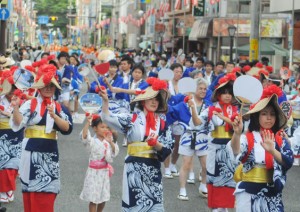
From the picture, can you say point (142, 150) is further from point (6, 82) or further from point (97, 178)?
point (6, 82)

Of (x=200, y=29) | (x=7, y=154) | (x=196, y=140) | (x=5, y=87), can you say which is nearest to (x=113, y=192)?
(x=196, y=140)

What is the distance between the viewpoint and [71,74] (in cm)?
1820

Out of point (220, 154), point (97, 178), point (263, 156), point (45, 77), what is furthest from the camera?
point (220, 154)

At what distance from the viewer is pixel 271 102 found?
595 centimetres

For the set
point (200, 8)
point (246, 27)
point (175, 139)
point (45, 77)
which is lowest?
point (175, 139)

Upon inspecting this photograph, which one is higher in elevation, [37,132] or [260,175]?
[37,132]

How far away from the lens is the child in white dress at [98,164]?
790 cm

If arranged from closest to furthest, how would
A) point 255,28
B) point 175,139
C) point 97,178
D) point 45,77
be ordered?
point 45,77 < point 97,178 < point 175,139 < point 255,28

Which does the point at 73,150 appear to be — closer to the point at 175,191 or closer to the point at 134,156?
the point at 175,191

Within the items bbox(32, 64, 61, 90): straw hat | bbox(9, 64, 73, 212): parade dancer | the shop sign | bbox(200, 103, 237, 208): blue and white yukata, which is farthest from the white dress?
the shop sign

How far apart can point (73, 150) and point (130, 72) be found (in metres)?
1.83

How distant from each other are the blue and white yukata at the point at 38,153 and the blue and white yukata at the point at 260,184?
2.02 meters

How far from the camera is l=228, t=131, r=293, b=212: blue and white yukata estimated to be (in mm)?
5902

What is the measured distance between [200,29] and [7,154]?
1459 inches
